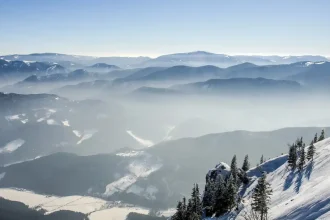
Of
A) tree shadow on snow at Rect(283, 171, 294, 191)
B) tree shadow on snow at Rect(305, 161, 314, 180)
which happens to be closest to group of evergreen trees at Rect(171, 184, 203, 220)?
tree shadow on snow at Rect(283, 171, 294, 191)

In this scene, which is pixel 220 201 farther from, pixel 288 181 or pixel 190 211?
pixel 288 181

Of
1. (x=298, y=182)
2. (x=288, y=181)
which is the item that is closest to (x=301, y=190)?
(x=298, y=182)

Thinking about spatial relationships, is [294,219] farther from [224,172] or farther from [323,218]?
[224,172]

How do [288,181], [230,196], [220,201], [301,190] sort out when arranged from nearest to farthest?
[301,190]
[230,196]
[220,201]
[288,181]

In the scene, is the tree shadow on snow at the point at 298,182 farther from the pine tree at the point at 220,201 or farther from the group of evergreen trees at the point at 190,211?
the group of evergreen trees at the point at 190,211

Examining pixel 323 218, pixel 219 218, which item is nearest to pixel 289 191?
pixel 219 218

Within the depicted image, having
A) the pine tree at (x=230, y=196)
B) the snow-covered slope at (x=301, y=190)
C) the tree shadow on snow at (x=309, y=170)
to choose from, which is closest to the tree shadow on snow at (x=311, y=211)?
the snow-covered slope at (x=301, y=190)

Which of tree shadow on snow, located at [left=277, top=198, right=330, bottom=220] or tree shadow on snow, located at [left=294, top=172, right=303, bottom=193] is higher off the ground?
tree shadow on snow, located at [left=277, top=198, right=330, bottom=220]

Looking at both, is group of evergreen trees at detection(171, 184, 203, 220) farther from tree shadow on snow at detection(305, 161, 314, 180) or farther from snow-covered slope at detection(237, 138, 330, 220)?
tree shadow on snow at detection(305, 161, 314, 180)

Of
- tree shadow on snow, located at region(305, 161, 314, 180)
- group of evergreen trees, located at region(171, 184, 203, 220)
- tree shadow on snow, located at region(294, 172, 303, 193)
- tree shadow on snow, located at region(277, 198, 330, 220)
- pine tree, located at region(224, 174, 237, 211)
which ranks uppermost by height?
tree shadow on snow, located at region(277, 198, 330, 220)
